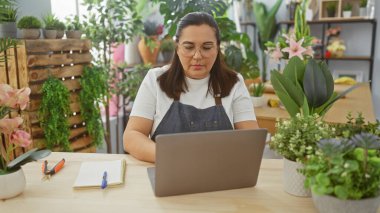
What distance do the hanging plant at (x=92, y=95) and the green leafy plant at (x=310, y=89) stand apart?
5.38 ft

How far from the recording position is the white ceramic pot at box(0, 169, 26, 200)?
3.09ft

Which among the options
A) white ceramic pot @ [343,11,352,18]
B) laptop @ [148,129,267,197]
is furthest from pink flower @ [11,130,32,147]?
white ceramic pot @ [343,11,352,18]

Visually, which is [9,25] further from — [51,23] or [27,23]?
[51,23]

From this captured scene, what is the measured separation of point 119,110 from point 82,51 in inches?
42.7

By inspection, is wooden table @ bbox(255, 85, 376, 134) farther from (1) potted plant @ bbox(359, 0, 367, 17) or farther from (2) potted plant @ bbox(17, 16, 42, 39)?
(1) potted plant @ bbox(359, 0, 367, 17)

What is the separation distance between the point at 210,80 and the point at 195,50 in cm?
20

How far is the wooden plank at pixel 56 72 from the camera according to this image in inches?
86.7

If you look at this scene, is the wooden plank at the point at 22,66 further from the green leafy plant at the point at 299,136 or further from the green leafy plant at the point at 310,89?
the green leafy plant at the point at 299,136

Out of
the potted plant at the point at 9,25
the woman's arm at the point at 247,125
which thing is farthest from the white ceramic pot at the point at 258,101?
the potted plant at the point at 9,25

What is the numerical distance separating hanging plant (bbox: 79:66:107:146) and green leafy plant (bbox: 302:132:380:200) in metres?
2.04

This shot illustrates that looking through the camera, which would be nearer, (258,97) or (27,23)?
(27,23)

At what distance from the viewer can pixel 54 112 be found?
2.28 meters

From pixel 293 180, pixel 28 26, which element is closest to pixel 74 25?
pixel 28 26

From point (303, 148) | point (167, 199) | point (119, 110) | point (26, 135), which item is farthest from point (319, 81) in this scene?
point (119, 110)
